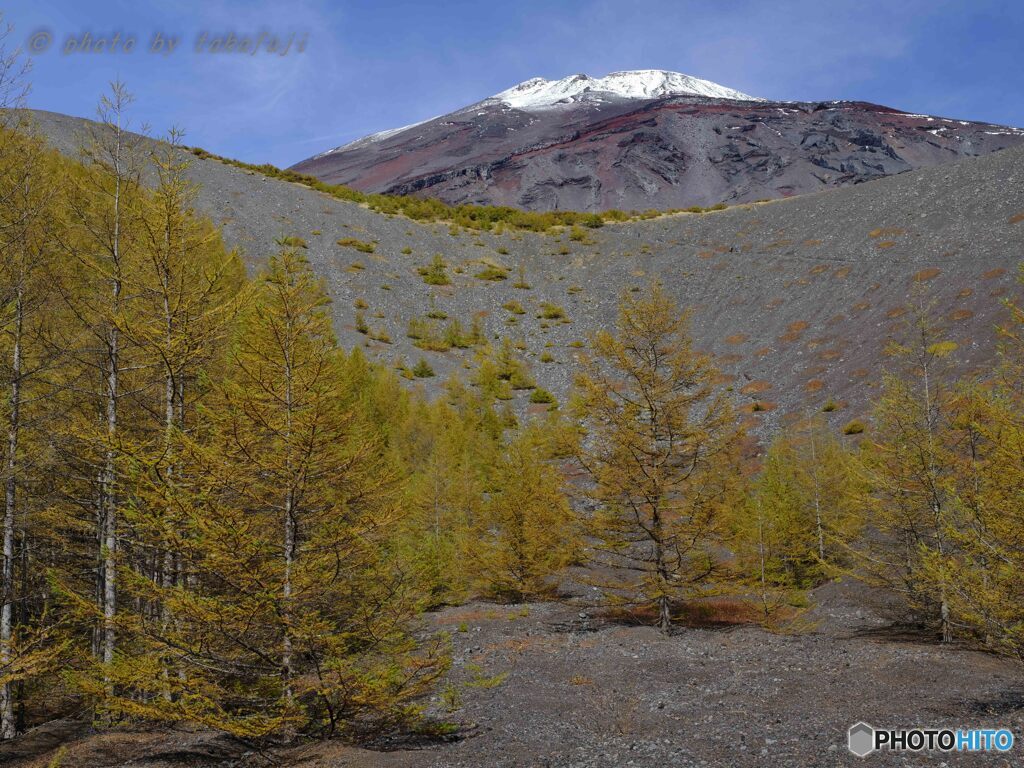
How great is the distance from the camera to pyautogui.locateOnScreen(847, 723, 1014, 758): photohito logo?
320 inches

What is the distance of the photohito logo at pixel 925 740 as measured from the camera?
814 centimetres

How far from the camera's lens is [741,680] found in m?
12.4

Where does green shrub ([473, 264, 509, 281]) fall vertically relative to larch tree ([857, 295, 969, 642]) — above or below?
above

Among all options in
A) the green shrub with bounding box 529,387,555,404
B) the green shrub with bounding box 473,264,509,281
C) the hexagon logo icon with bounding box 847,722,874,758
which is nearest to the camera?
the hexagon logo icon with bounding box 847,722,874,758

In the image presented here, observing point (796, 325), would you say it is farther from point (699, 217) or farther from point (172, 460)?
point (172, 460)

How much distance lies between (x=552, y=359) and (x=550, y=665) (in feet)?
129

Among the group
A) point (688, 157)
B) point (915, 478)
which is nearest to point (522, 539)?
point (915, 478)

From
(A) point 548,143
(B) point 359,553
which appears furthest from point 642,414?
(A) point 548,143

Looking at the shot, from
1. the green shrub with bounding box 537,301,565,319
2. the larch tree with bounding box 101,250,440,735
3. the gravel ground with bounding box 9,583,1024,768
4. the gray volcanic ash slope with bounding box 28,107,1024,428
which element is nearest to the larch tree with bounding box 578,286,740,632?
the gravel ground with bounding box 9,583,1024,768

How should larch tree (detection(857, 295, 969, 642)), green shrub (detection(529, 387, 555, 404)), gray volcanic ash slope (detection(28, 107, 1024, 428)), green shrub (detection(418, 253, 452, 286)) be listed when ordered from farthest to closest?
green shrub (detection(418, 253, 452, 286)) < green shrub (detection(529, 387, 555, 404)) < gray volcanic ash slope (detection(28, 107, 1024, 428)) < larch tree (detection(857, 295, 969, 642))

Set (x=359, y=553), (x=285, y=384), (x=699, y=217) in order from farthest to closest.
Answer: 1. (x=699, y=217)
2. (x=285, y=384)
3. (x=359, y=553)

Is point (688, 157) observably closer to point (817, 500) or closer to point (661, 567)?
point (817, 500)

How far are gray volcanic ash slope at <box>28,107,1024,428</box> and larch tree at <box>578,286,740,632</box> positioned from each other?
2258 centimetres

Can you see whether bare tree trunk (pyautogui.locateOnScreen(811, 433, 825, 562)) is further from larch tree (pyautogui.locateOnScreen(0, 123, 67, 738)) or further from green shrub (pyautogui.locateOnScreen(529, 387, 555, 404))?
larch tree (pyautogui.locateOnScreen(0, 123, 67, 738))
